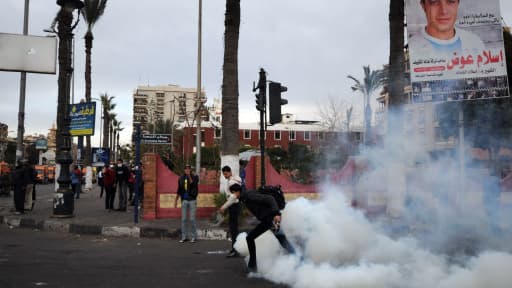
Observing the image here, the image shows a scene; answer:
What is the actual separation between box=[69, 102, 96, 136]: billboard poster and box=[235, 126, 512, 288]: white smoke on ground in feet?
52.6

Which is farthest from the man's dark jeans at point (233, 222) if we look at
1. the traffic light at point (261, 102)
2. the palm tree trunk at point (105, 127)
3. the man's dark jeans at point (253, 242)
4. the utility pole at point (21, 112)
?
the palm tree trunk at point (105, 127)

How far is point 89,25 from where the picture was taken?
2750cm

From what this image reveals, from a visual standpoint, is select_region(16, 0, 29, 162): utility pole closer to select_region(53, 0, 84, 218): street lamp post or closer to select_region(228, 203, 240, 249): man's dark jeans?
select_region(53, 0, 84, 218): street lamp post

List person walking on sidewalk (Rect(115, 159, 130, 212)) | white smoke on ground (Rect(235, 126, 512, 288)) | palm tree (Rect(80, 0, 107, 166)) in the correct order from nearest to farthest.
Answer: white smoke on ground (Rect(235, 126, 512, 288)) < person walking on sidewalk (Rect(115, 159, 130, 212)) < palm tree (Rect(80, 0, 107, 166))

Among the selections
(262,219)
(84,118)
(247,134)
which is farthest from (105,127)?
(262,219)

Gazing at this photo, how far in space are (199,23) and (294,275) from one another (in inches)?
592

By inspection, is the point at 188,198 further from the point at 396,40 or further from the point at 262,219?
the point at 396,40

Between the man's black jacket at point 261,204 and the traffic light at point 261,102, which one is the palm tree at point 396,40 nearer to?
the traffic light at point 261,102

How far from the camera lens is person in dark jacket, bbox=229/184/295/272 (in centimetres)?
635

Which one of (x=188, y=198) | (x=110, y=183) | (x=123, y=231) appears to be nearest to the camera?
(x=188, y=198)

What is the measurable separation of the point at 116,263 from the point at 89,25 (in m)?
23.8

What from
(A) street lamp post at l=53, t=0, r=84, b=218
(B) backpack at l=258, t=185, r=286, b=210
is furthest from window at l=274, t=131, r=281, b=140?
(B) backpack at l=258, t=185, r=286, b=210

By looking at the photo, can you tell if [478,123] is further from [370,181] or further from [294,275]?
[294,275]

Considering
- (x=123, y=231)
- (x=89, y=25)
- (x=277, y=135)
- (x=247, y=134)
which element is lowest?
(x=123, y=231)
